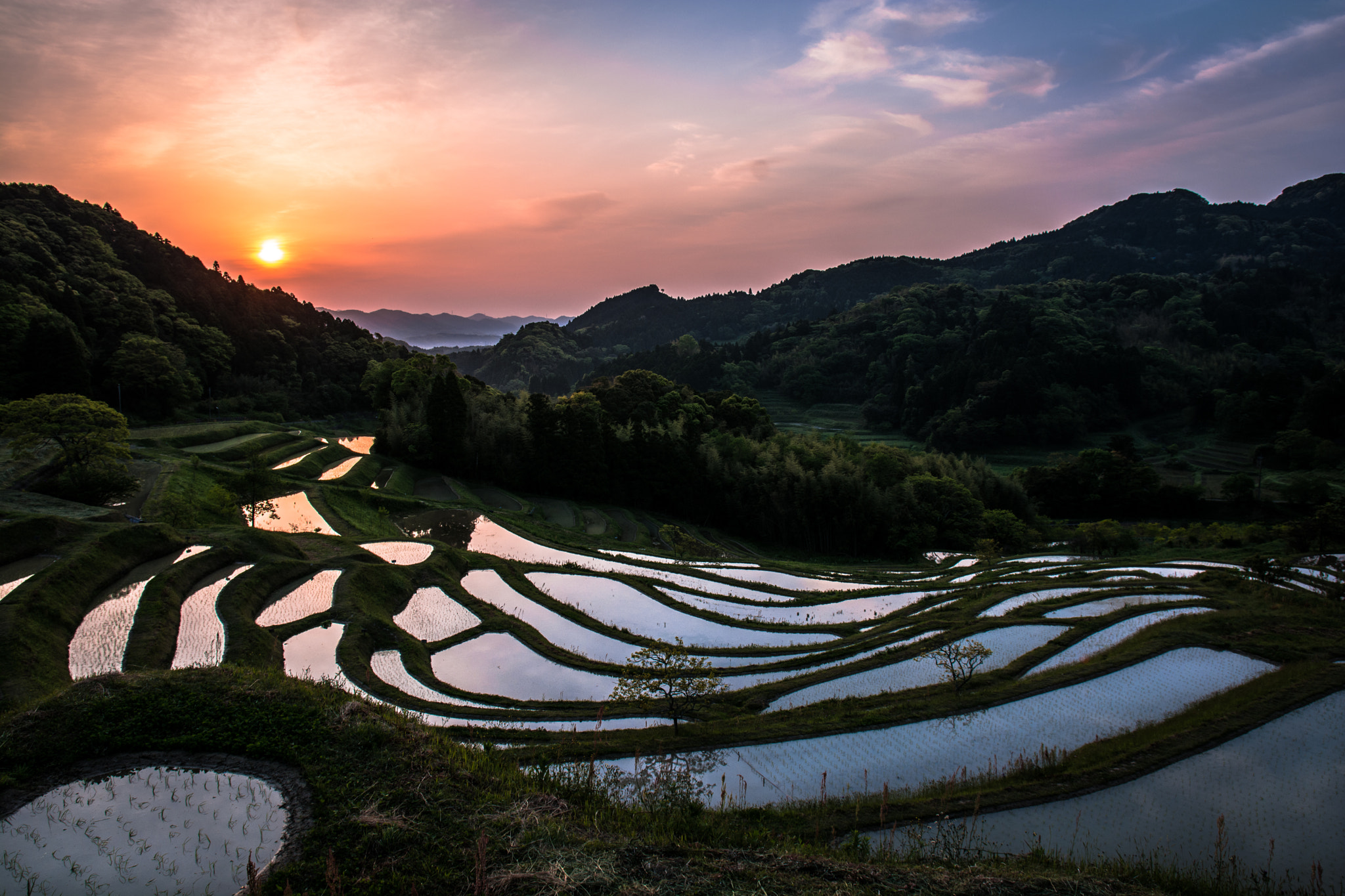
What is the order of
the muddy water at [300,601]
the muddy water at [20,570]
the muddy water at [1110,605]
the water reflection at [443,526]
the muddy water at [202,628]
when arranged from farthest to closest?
the water reflection at [443,526]
the muddy water at [1110,605]
the muddy water at [300,601]
the muddy water at [20,570]
the muddy water at [202,628]

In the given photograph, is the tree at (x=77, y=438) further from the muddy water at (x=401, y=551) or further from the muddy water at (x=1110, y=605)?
the muddy water at (x=1110, y=605)

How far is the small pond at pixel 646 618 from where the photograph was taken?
1723cm

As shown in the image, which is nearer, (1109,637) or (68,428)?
(1109,637)

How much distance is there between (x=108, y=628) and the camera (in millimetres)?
13094

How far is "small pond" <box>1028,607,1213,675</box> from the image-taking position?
14.2 m

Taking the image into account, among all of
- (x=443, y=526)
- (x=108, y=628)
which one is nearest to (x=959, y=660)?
(x=108, y=628)

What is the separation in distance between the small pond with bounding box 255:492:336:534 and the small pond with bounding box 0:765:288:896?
683 inches

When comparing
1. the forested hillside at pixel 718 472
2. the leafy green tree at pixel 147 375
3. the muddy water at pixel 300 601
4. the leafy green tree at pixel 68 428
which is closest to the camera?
the muddy water at pixel 300 601

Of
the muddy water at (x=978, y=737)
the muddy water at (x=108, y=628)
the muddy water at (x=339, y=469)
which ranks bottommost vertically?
the muddy water at (x=978, y=737)

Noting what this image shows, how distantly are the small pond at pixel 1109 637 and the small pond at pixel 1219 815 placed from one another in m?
4.17

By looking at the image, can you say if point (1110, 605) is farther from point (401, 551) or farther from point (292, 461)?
point (292, 461)

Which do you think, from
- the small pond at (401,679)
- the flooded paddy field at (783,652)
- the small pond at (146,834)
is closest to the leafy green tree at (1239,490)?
the flooded paddy field at (783,652)

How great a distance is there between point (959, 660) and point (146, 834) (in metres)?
13.5

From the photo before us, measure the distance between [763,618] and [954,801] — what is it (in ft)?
35.1
